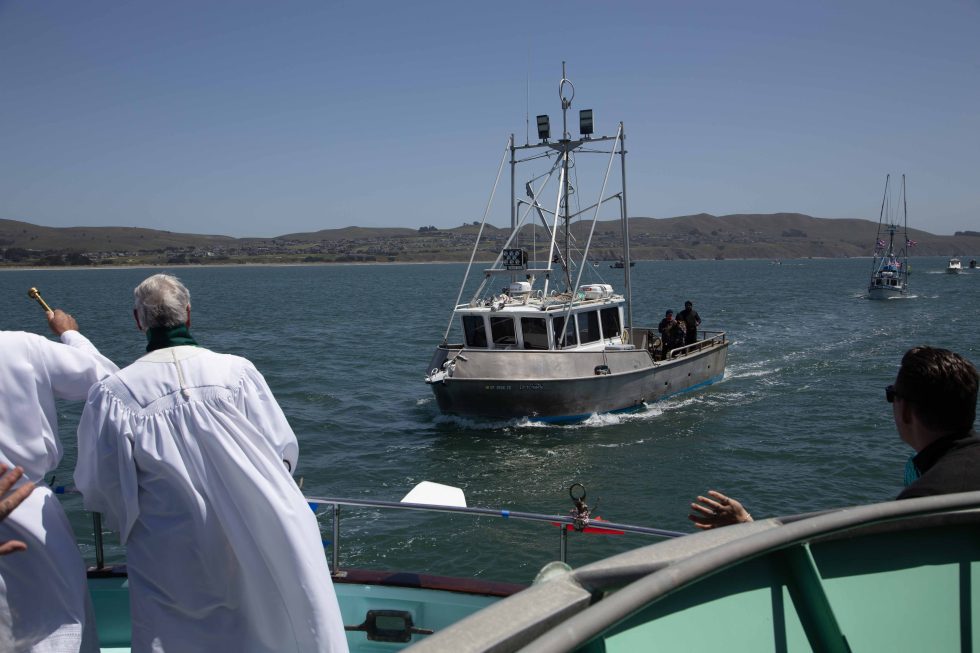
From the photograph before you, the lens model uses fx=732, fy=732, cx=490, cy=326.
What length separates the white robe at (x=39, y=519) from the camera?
2.38 meters

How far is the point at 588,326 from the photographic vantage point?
62.5 feet

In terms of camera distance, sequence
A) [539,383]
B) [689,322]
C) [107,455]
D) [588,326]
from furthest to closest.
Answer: [689,322] < [588,326] < [539,383] < [107,455]

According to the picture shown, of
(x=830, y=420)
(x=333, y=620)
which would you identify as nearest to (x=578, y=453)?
(x=830, y=420)

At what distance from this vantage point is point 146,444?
2316mm

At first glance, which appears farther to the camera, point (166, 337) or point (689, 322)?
point (689, 322)

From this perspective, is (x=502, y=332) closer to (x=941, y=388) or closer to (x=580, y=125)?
(x=580, y=125)

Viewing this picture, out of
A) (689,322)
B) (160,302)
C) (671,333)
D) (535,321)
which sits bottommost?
(671,333)

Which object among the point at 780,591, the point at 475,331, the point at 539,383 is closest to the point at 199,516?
the point at 780,591

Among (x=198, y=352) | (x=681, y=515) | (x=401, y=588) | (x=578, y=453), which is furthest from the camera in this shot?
(x=578, y=453)

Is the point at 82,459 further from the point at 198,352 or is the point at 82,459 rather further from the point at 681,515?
the point at 681,515

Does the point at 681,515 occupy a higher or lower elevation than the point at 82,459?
lower

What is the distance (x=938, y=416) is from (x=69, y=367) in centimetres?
308

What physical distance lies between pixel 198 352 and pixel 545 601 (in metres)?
1.56

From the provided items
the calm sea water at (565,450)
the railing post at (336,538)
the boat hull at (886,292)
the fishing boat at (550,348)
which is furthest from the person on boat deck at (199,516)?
the boat hull at (886,292)
